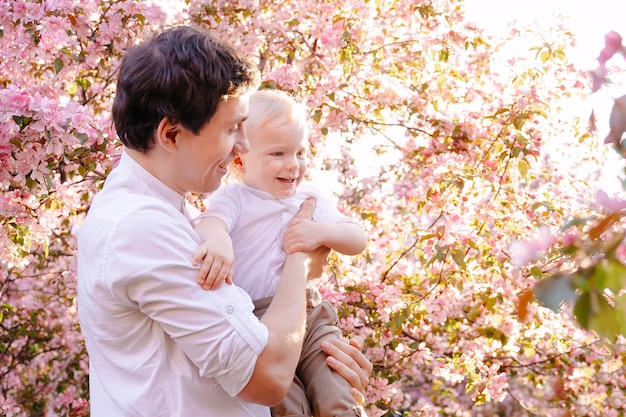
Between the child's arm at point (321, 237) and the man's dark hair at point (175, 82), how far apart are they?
0.47 meters

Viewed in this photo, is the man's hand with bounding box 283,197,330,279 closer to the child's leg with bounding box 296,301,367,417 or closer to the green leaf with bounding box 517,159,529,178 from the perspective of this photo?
the child's leg with bounding box 296,301,367,417

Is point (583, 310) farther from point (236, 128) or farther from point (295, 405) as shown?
point (295, 405)

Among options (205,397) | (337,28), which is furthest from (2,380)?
(205,397)

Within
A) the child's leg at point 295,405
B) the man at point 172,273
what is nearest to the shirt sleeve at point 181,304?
the man at point 172,273

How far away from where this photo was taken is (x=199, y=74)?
161 centimetres

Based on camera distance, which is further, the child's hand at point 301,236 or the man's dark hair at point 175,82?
the child's hand at point 301,236

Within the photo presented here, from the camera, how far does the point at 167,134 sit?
5.41 ft

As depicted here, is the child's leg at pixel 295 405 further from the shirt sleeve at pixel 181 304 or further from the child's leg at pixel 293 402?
the shirt sleeve at pixel 181 304

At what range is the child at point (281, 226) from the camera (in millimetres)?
1990

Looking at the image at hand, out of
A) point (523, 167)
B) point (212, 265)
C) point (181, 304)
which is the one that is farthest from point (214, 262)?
point (523, 167)

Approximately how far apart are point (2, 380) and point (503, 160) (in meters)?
3.27

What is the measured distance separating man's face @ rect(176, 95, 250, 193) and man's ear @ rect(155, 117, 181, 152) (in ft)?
0.03

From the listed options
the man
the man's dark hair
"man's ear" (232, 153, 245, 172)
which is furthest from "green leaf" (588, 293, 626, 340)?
"man's ear" (232, 153, 245, 172)

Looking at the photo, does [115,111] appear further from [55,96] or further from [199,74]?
[55,96]
